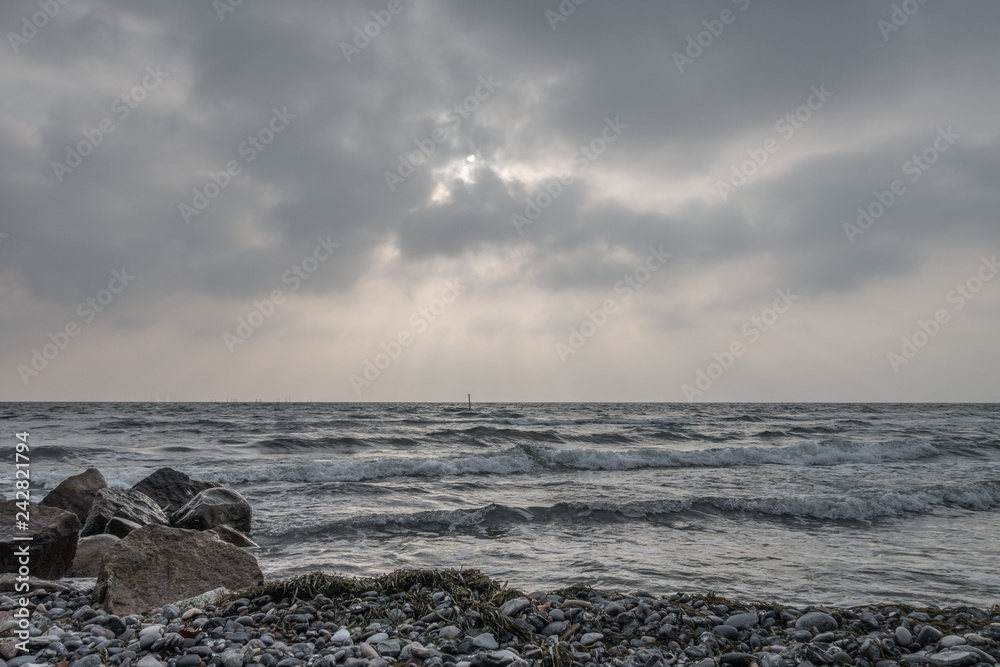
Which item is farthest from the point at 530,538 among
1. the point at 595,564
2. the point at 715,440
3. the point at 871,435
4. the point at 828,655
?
the point at 871,435

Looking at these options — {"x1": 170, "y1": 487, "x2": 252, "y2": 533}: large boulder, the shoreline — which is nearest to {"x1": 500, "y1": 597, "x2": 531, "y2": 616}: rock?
the shoreline

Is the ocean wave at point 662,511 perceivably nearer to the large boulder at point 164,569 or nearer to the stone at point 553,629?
the large boulder at point 164,569

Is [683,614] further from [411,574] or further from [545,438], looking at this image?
[545,438]

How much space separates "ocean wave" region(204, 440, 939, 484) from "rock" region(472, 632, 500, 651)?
11.4 metres

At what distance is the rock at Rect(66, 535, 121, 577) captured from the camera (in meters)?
6.21

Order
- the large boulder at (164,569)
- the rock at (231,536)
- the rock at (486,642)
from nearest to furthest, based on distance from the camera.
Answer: the rock at (486,642) → the large boulder at (164,569) → the rock at (231,536)

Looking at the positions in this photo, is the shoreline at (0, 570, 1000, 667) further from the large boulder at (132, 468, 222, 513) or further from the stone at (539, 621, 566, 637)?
the large boulder at (132, 468, 222, 513)

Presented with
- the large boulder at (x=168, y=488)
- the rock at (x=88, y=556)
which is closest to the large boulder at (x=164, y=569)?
the rock at (x=88, y=556)

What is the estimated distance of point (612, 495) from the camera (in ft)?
37.4

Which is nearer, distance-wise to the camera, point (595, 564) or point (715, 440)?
point (595, 564)

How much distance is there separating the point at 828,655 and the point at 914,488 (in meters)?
11.0

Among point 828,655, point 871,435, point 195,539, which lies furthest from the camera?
point 871,435

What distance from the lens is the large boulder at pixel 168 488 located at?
31.5 ft

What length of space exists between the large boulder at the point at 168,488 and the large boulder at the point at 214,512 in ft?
4.07
